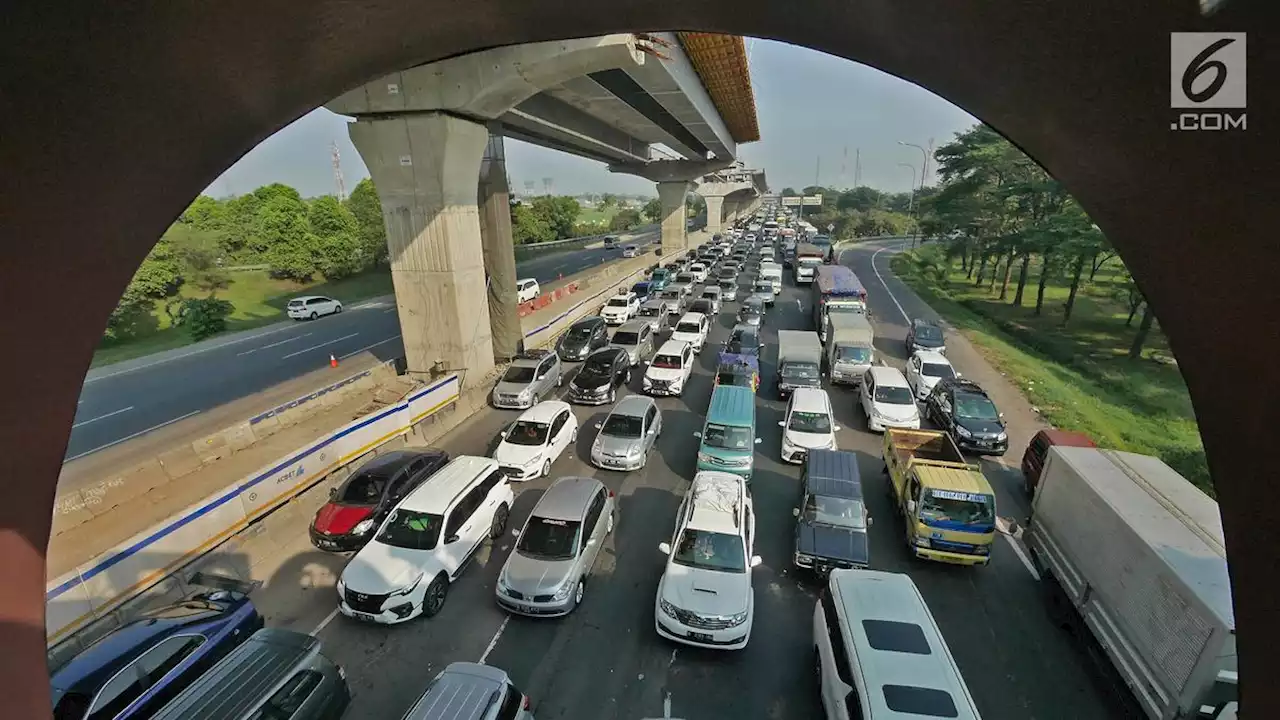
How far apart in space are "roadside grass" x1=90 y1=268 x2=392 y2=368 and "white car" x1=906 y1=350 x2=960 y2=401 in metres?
33.1

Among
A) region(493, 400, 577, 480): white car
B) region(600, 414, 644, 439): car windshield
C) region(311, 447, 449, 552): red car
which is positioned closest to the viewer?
region(311, 447, 449, 552): red car

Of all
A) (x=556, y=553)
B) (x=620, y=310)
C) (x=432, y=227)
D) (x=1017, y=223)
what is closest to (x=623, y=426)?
(x=556, y=553)

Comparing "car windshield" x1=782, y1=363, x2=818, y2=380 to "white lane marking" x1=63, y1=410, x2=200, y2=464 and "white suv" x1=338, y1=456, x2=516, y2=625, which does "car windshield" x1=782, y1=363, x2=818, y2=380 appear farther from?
"white lane marking" x1=63, y1=410, x2=200, y2=464

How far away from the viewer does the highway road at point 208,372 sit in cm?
1691

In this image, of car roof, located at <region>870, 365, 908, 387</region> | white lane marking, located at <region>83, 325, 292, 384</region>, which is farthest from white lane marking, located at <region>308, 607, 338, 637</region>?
white lane marking, located at <region>83, 325, 292, 384</region>

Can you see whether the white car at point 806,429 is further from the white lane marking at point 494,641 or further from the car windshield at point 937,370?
the white lane marking at point 494,641

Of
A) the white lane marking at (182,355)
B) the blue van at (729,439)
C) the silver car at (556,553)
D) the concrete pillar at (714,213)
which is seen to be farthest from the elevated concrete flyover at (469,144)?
the concrete pillar at (714,213)

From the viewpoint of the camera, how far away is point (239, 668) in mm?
6418

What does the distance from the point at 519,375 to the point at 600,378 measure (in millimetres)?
2628

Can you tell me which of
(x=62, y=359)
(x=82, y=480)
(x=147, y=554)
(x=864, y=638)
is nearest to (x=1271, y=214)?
(x=62, y=359)

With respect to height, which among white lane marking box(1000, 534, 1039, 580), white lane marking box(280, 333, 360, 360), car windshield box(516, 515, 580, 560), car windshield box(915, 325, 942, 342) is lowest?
white lane marking box(1000, 534, 1039, 580)

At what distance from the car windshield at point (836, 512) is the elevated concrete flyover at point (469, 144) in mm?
11285

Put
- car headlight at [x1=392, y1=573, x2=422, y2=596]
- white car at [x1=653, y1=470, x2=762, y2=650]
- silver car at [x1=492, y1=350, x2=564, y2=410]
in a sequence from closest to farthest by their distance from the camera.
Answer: white car at [x1=653, y1=470, x2=762, y2=650]
car headlight at [x1=392, y1=573, x2=422, y2=596]
silver car at [x1=492, y1=350, x2=564, y2=410]

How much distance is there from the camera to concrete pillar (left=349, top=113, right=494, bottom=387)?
52.1 ft
